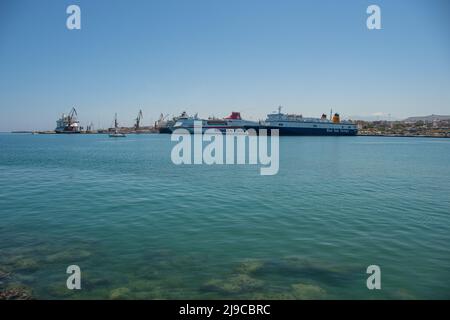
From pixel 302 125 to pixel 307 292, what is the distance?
518 ft

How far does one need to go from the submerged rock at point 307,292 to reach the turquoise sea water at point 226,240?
0.16ft

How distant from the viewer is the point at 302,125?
159875mm

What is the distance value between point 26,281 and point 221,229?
8344mm

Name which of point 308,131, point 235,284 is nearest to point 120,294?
point 235,284

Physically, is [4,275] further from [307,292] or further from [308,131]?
[308,131]

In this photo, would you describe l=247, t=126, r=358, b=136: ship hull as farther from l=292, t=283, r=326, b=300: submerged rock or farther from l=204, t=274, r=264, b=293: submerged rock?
l=292, t=283, r=326, b=300: submerged rock

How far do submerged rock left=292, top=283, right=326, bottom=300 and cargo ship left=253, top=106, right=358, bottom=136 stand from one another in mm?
144272

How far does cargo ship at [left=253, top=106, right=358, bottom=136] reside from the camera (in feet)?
507

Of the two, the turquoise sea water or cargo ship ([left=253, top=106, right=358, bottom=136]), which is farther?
cargo ship ([left=253, top=106, right=358, bottom=136])

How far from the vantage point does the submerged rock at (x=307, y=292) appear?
8.77 m

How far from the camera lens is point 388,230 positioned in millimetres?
14781

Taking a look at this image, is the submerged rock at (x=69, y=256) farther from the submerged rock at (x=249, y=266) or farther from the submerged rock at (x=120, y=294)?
the submerged rock at (x=249, y=266)

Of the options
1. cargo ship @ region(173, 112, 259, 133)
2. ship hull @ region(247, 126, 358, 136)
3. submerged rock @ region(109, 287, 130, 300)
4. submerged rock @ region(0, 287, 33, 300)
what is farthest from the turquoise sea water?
cargo ship @ region(173, 112, 259, 133)
